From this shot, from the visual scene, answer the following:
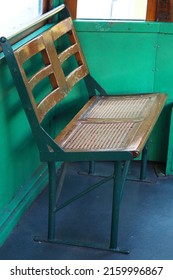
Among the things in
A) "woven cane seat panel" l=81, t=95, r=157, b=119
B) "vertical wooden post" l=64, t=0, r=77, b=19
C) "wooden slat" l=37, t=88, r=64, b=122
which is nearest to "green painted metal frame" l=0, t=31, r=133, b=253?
"wooden slat" l=37, t=88, r=64, b=122

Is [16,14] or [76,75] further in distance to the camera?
[76,75]

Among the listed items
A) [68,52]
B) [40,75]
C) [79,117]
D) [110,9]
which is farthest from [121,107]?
[110,9]

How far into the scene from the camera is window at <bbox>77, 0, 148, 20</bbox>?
4168 millimetres

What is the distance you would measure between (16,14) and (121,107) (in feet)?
3.21

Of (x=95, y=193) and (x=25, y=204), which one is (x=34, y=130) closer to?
(x=25, y=204)

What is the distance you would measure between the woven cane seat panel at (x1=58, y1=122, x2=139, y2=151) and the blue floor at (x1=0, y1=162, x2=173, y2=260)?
575mm

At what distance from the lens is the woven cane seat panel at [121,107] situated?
143 inches

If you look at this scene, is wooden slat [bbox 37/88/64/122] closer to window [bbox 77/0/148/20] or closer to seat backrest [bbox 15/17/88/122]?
seat backrest [bbox 15/17/88/122]

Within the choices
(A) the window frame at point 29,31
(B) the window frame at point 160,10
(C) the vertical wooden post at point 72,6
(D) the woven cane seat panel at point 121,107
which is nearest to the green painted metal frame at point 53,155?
(A) the window frame at point 29,31

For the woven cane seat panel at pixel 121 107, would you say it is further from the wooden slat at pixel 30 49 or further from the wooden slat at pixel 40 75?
the wooden slat at pixel 30 49

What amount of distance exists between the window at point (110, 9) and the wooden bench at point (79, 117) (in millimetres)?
253

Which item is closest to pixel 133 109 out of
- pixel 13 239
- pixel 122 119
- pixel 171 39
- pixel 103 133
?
pixel 122 119

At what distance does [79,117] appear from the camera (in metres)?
3.65

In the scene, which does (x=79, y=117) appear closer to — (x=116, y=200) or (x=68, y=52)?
(x=68, y=52)
